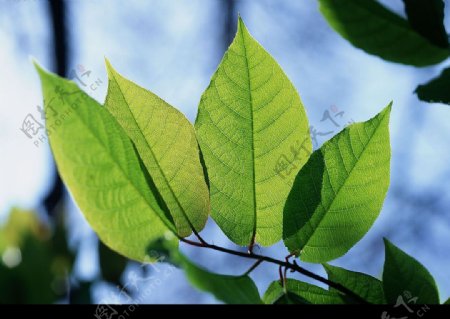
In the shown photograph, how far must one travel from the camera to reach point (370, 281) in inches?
17.0

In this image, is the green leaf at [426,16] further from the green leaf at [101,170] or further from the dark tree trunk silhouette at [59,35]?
the dark tree trunk silhouette at [59,35]

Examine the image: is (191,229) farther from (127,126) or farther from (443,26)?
(443,26)

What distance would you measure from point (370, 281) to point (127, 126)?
21 cm

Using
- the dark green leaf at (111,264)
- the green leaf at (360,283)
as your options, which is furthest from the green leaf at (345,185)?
the dark green leaf at (111,264)

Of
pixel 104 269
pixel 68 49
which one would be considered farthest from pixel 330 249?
pixel 68 49

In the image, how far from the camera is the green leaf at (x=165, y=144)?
43 cm

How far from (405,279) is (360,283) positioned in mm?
34

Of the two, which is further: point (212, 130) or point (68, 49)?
point (68, 49)

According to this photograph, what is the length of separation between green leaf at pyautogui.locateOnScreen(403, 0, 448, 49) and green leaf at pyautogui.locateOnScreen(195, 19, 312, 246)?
0.34ft

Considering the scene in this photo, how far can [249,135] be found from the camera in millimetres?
448

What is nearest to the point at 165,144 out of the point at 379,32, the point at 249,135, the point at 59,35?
the point at 249,135

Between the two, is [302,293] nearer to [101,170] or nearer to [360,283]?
[360,283]

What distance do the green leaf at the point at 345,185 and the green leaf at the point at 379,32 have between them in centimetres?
5

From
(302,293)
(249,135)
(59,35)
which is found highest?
(59,35)
